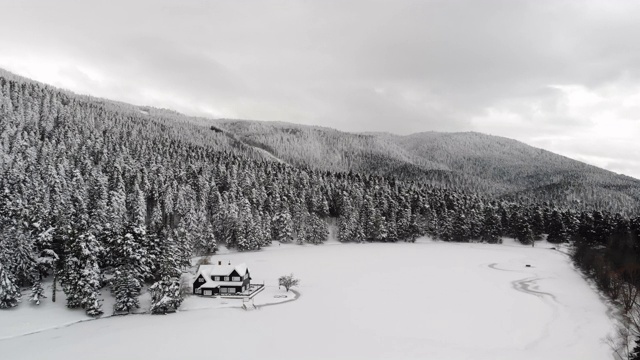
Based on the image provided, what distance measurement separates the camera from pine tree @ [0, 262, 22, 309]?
44906mm

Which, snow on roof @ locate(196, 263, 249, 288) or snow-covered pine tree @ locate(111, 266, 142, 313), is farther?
snow on roof @ locate(196, 263, 249, 288)

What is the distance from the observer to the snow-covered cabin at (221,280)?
57.0 meters

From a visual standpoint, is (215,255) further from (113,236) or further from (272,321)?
(272,321)

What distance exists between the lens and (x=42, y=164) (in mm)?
97000

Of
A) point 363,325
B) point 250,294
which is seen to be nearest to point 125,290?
point 250,294

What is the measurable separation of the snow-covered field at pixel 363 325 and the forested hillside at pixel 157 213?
22.0ft

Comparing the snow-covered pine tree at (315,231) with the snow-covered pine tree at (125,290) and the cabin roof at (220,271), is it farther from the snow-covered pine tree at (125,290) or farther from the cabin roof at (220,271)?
the snow-covered pine tree at (125,290)

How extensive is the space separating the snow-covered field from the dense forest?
5.54m

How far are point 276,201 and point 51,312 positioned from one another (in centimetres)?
7014

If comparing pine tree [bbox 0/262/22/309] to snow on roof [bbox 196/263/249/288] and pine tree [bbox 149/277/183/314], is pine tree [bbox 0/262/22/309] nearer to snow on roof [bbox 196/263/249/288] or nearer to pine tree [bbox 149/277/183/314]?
pine tree [bbox 149/277/183/314]

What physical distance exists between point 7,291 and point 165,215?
5232 centimetres

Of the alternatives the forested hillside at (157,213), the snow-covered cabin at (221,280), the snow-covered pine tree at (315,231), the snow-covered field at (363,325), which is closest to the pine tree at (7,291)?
the forested hillside at (157,213)

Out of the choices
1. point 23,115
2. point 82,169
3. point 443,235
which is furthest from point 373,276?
point 23,115

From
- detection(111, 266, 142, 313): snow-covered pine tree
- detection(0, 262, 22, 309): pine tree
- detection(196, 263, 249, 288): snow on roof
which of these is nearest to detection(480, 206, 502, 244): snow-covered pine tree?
detection(196, 263, 249, 288): snow on roof
